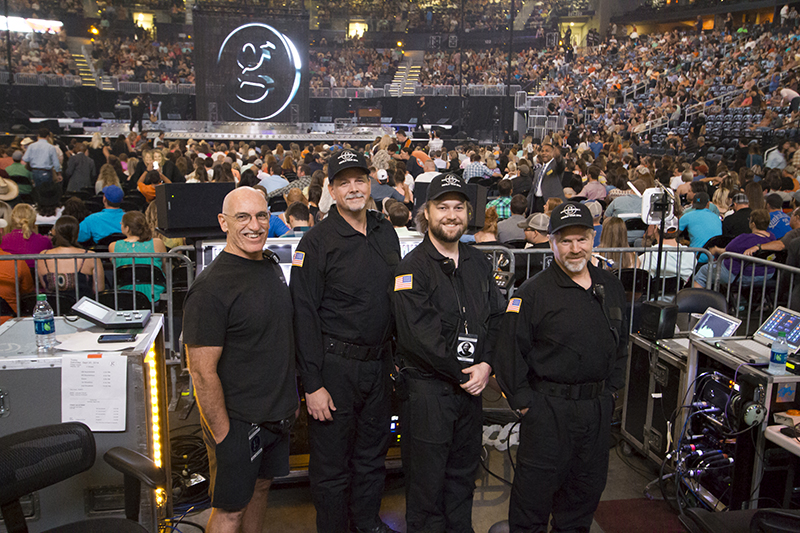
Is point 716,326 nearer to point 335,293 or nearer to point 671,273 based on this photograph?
point 671,273

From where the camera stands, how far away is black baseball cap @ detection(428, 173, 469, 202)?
2.78 m

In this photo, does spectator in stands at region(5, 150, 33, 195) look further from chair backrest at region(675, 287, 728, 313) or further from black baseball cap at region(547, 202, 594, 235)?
chair backrest at region(675, 287, 728, 313)

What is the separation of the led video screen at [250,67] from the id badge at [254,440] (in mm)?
19788

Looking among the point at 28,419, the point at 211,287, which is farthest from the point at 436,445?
the point at 28,419

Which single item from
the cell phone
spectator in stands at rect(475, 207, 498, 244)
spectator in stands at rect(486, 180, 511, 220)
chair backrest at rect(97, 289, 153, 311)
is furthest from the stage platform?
the cell phone

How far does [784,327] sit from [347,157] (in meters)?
2.48

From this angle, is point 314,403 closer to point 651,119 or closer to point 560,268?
point 560,268

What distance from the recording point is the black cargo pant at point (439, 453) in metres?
2.70

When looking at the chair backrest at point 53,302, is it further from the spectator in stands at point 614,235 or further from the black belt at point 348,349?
the spectator in stands at point 614,235

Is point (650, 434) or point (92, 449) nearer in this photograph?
point (92, 449)

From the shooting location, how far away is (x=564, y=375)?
8.96 ft

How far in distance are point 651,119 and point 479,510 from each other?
19.8 m

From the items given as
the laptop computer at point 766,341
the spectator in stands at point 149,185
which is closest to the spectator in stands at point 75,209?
the spectator in stands at point 149,185

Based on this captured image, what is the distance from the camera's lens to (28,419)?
2.56 m
